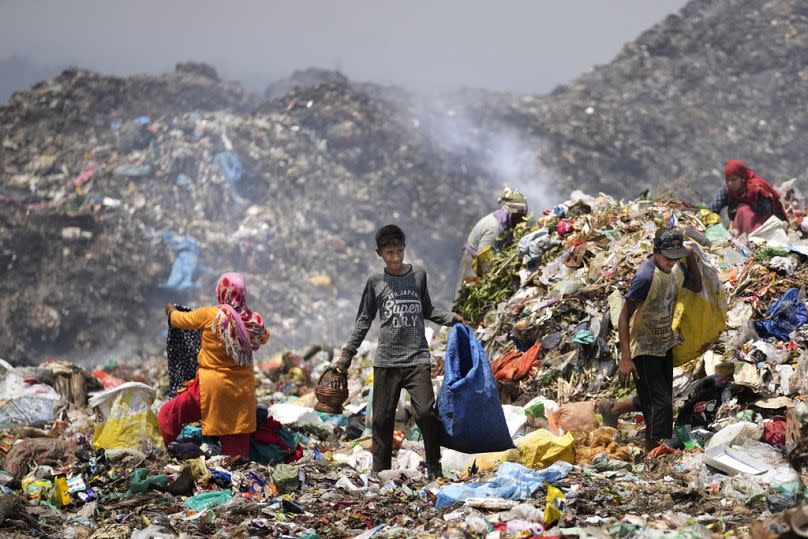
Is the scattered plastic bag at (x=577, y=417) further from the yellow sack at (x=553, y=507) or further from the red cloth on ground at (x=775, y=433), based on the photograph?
the yellow sack at (x=553, y=507)

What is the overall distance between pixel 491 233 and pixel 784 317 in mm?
2629

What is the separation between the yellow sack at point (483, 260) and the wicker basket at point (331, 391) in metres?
2.84

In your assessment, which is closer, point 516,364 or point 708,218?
point 516,364

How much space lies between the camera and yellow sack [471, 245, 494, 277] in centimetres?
741

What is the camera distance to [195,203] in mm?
14367

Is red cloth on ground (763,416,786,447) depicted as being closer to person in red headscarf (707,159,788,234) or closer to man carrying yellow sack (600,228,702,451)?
man carrying yellow sack (600,228,702,451)

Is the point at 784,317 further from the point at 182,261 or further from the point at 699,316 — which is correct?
the point at 182,261

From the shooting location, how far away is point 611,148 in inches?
695

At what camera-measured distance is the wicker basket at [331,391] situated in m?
4.77

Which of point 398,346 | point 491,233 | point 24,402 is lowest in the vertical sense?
point 24,402

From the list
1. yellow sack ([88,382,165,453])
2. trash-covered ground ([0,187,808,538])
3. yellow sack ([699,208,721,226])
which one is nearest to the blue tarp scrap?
trash-covered ground ([0,187,808,538])

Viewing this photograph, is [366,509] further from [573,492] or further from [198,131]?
[198,131]

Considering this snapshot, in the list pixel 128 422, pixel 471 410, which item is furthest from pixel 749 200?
pixel 128 422

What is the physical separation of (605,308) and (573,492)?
8.43 feet
